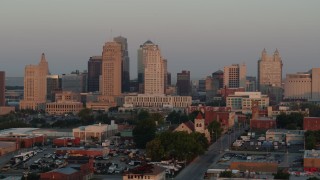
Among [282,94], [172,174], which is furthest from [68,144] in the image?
[282,94]

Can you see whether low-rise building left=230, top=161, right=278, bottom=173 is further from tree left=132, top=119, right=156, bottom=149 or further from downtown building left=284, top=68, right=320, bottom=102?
downtown building left=284, top=68, right=320, bottom=102

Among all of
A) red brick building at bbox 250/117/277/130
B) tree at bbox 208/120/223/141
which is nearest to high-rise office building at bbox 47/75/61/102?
red brick building at bbox 250/117/277/130

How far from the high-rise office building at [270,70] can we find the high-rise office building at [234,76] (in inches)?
138

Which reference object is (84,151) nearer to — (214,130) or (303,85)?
(214,130)

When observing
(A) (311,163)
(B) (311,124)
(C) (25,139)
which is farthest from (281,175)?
(B) (311,124)

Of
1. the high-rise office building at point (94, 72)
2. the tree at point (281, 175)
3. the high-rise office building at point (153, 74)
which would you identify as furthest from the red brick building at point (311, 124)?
the high-rise office building at point (94, 72)

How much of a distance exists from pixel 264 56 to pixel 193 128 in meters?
73.2

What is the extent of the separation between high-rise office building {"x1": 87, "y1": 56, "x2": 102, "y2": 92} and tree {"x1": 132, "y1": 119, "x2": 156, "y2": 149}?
7068 cm

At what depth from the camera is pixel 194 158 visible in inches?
1449

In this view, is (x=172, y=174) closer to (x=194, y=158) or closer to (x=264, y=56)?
(x=194, y=158)

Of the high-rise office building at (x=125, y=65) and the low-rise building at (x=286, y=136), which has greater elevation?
the high-rise office building at (x=125, y=65)

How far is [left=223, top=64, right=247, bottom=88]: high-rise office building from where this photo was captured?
4382 inches

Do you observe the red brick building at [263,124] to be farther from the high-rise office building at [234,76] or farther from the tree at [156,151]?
the high-rise office building at [234,76]

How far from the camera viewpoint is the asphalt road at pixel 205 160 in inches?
1230
